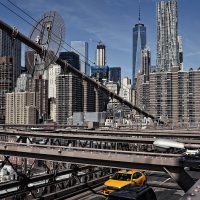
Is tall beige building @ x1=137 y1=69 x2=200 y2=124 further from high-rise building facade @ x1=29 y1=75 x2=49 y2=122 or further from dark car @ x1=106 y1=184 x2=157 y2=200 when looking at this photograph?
dark car @ x1=106 y1=184 x2=157 y2=200

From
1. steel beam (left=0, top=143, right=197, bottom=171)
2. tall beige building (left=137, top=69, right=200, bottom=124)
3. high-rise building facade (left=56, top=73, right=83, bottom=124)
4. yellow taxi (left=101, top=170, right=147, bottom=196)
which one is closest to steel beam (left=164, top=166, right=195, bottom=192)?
steel beam (left=0, top=143, right=197, bottom=171)

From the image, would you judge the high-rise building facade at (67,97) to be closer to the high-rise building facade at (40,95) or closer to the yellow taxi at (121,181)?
the high-rise building facade at (40,95)

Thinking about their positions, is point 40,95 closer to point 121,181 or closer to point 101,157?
point 121,181

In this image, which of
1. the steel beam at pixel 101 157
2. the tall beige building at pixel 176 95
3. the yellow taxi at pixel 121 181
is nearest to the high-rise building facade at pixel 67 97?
the tall beige building at pixel 176 95

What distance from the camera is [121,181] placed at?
24875 millimetres

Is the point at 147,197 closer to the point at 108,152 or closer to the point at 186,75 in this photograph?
the point at 108,152

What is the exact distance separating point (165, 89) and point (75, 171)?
16765cm

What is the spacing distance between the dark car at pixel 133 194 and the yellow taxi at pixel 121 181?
6613mm

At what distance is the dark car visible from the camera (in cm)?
1576

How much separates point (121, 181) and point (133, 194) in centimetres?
883

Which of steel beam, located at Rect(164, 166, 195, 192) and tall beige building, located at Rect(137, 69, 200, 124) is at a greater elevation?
tall beige building, located at Rect(137, 69, 200, 124)

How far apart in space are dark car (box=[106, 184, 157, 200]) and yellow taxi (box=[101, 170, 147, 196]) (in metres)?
6.61

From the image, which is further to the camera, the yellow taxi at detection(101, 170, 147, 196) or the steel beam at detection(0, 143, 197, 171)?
the yellow taxi at detection(101, 170, 147, 196)

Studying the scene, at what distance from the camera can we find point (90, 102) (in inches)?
7707
